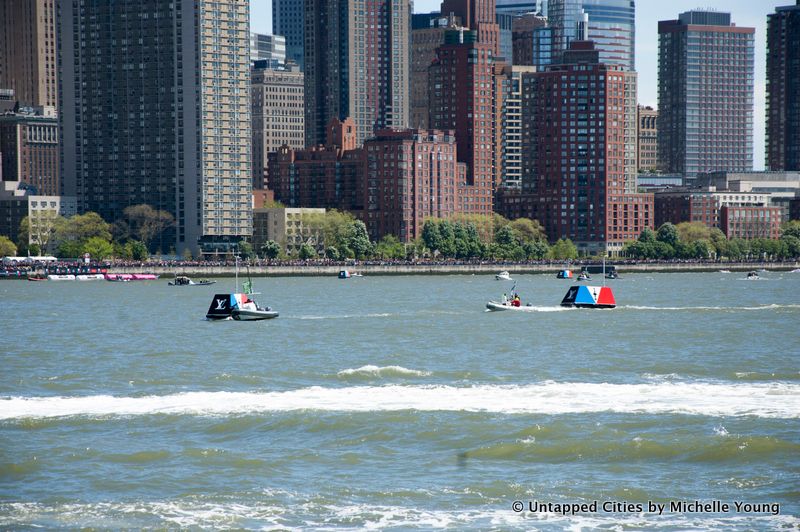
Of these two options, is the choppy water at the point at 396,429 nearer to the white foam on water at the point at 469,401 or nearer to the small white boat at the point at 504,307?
the white foam on water at the point at 469,401

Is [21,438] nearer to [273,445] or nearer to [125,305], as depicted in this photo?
[273,445]

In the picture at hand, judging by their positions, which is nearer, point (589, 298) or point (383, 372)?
point (383, 372)

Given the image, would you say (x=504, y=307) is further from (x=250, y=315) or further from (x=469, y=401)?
(x=469, y=401)

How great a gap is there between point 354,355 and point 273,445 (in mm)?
33541

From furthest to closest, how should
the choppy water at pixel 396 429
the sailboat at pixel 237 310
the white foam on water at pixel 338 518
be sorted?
1. the sailboat at pixel 237 310
2. the choppy water at pixel 396 429
3. the white foam on water at pixel 338 518

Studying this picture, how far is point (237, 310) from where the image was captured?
4636 inches

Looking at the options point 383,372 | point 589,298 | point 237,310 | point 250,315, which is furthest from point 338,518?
point 589,298

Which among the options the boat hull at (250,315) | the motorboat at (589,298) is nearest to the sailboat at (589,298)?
the motorboat at (589,298)

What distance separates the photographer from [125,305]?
150 meters

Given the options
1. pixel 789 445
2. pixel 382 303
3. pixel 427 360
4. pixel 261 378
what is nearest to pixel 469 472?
pixel 789 445

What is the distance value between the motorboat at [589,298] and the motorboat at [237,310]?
30613 millimetres

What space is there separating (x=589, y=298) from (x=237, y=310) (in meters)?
35.7

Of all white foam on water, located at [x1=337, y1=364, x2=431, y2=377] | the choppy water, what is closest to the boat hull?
the choppy water

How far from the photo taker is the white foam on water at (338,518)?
41.4 meters
